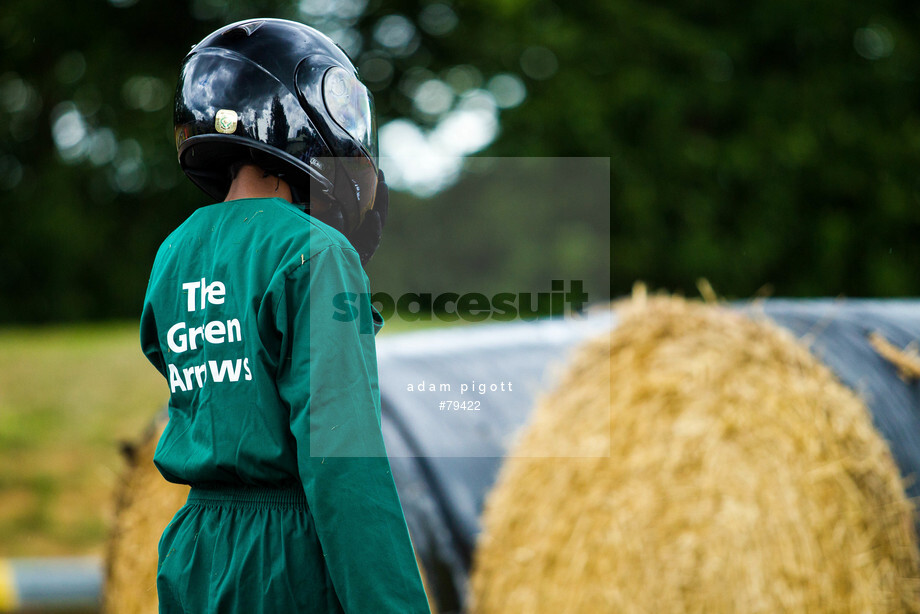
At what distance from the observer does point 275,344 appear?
1.74 m

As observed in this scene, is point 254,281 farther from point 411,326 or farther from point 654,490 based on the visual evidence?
point 411,326

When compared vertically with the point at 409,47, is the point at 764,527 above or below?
below

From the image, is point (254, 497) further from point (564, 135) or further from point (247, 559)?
point (564, 135)

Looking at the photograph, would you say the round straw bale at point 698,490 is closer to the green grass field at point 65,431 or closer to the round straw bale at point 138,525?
the round straw bale at point 138,525

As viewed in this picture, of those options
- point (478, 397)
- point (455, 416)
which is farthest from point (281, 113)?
point (478, 397)

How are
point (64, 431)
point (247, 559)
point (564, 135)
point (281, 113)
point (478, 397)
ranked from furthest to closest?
point (564, 135) → point (64, 431) → point (478, 397) → point (281, 113) → point (247, 559)

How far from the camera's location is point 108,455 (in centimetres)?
750

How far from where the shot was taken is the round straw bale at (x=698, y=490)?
134 inches

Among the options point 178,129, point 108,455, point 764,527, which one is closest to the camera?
point 178,129

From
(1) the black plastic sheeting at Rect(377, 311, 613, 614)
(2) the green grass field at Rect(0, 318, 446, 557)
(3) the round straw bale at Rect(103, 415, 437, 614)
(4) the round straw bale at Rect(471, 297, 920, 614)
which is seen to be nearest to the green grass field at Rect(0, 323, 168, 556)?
(2) the green grass field at Rect(0, 318, 446, 557)

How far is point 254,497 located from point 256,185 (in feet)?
2.23

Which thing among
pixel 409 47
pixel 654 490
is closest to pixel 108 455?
pixel 654 490

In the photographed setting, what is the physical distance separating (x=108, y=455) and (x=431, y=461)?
485cm

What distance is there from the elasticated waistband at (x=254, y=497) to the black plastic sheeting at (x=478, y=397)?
1.73 m
